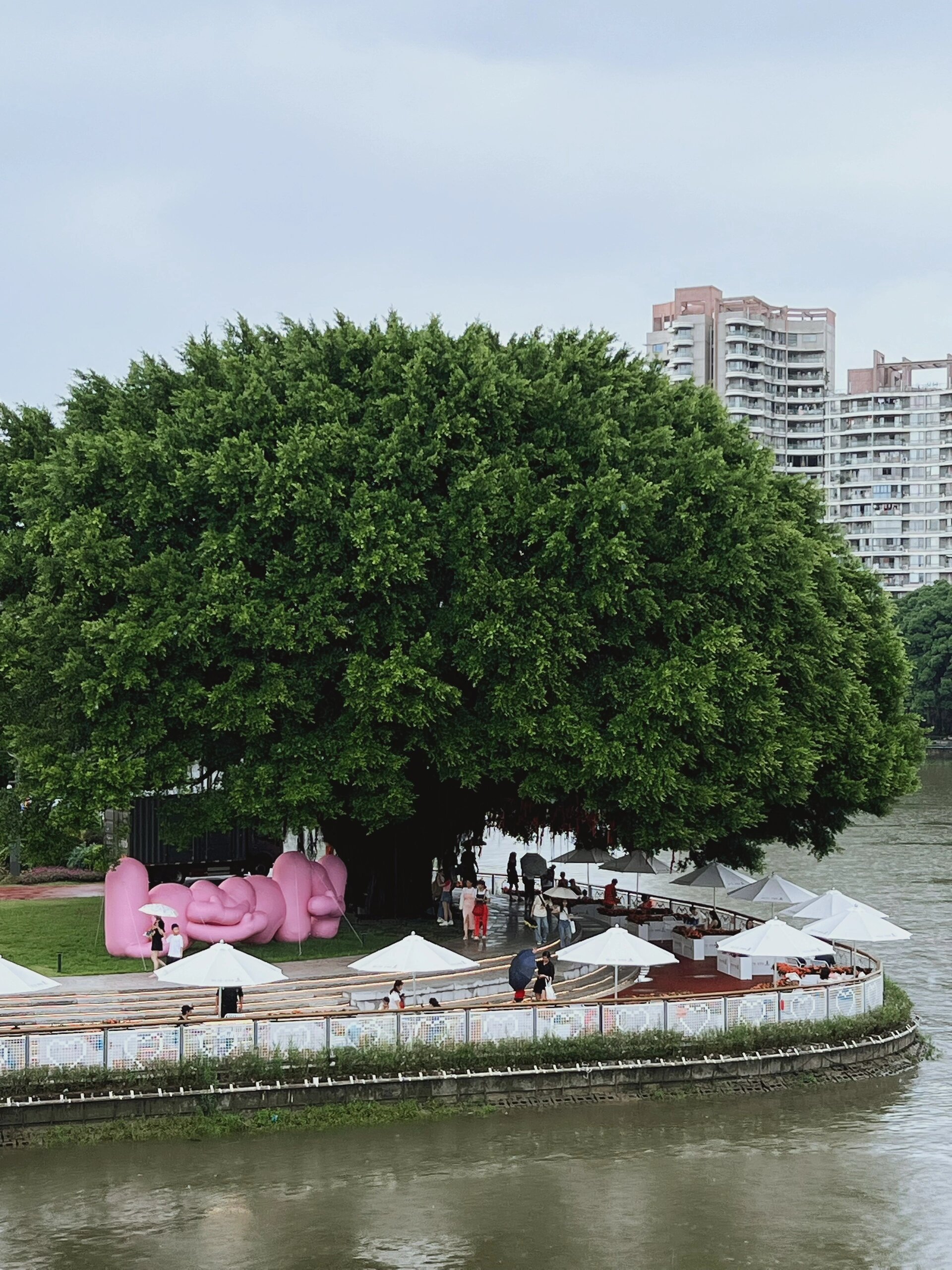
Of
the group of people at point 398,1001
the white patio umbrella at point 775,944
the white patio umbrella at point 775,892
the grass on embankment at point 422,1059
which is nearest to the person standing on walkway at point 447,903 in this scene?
the white patio umbrella at point 775,892

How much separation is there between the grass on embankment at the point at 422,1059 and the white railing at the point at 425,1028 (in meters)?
0.13

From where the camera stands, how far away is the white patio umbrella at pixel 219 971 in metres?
27.3

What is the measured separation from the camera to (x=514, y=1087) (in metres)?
27.7

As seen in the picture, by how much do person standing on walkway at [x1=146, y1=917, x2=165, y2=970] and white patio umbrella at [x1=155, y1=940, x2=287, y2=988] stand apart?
4796mm

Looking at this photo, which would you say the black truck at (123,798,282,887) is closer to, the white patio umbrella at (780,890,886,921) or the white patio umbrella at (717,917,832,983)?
the white patio umbrella at (780,890,886,921)

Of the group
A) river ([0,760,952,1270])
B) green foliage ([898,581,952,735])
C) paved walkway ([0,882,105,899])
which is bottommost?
paved walkway ([0,882,105,899])

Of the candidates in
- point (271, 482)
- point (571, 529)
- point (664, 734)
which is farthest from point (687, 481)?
point (271, 482)

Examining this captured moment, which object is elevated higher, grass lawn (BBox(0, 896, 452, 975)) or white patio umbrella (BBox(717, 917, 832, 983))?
white patio umbrella (BBox(717, 917, 832, 983))

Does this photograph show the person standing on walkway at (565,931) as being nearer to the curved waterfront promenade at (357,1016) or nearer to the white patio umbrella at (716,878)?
the white patio umbrella at (716,878)

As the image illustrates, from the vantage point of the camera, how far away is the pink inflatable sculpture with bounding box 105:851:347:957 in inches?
1382

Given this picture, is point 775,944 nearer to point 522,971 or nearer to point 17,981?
point 522,971

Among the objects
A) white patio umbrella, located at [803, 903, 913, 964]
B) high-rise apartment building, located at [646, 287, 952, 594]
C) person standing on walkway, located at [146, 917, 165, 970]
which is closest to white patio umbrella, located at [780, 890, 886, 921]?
white patio umbrella, located at [803, 903, 913, 964]

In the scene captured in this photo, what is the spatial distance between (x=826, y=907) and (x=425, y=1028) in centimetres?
1123

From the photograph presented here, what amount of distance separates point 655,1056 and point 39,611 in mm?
16171
